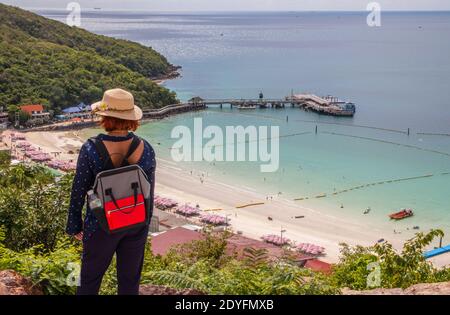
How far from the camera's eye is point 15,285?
10.0ft

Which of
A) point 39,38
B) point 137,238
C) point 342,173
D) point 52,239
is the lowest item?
point 342,173

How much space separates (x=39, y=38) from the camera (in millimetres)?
60250

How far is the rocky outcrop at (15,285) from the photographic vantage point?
2965mm

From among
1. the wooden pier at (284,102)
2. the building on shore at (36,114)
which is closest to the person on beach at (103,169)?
the building on shore at (36,114)

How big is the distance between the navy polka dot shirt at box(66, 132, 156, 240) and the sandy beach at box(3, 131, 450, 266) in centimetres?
1318

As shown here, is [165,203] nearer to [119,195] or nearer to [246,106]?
[119,195]

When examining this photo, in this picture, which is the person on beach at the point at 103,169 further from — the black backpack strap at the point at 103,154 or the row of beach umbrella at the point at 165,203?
the row of beach umbrella at the point at 165,203

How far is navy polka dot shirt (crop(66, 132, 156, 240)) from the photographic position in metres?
2.55

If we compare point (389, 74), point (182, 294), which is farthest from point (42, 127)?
point (389, 74)

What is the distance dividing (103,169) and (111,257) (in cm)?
46

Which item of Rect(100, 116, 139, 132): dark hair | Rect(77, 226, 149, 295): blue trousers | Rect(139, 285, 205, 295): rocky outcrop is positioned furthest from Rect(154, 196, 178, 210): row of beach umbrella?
Rect(100, 116, 139, 132): dark hair

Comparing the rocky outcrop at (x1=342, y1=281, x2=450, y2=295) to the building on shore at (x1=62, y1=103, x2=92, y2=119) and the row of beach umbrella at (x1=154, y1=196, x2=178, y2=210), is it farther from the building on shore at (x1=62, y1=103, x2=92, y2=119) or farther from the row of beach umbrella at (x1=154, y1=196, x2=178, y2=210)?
the building on shore at (x1=62, y1=103, x2=92, y2=119)
